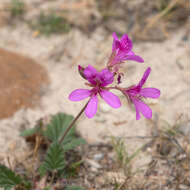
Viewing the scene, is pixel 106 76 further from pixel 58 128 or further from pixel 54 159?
pixel 58 128

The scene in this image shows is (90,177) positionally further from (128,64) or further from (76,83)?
(128,64)

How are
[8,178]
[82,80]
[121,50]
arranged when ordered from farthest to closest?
[82,80], [8,178], [121,50]

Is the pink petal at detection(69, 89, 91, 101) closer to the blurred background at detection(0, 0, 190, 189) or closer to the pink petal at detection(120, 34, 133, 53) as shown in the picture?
the pink petal at detection(120, 34, 133, 53)

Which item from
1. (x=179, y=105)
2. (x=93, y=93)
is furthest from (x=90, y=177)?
(x=179, y=105)

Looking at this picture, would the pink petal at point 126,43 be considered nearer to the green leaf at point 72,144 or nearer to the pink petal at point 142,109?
the pink petal at point 142,109

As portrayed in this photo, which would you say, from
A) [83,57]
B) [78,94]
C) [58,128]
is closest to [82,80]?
[83,57]
